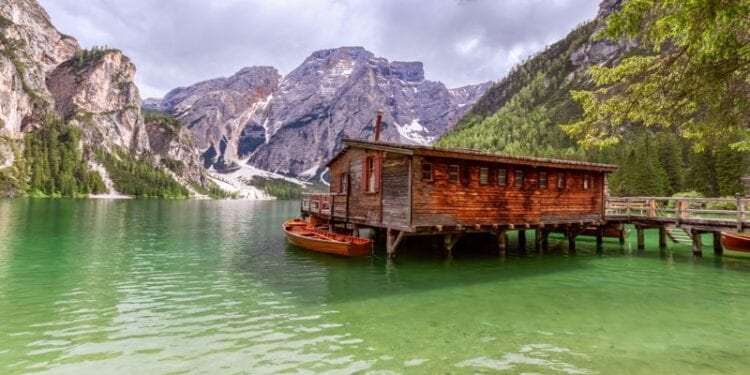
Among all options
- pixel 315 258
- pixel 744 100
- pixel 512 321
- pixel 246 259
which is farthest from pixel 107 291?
pixel 744 100

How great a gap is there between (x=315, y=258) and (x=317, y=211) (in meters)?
12.0

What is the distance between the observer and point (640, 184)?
76.5 metres

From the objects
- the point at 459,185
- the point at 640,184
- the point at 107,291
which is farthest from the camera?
the point at 640,184

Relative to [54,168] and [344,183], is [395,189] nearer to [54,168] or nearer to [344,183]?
[344,183]

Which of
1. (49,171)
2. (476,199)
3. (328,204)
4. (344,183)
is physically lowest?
(328,204)

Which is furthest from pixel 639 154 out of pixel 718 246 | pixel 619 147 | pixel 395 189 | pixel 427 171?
pixel 395 189

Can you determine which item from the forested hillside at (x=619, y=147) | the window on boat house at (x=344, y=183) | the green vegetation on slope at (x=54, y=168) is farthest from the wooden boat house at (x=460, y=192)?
the green vegetation on slope at (x=54, y=168)

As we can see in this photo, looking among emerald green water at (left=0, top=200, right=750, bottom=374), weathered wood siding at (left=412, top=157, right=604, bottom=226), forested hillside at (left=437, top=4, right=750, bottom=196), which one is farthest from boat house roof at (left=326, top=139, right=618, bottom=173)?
forested hillside at (left=437, top=4, right=750, bottom=196)

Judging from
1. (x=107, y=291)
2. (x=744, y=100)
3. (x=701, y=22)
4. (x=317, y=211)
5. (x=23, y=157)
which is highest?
(x=23, y=157)

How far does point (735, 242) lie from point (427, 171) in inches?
860

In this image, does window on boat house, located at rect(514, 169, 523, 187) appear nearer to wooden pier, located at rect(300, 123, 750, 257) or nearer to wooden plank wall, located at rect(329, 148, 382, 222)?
wooden pier, located at rect(300, 123, 750, 257)

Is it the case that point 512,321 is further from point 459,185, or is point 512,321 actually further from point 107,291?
point 107,291

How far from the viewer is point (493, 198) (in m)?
24.1

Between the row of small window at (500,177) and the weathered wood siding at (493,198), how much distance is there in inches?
7.1
